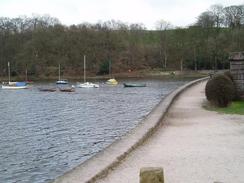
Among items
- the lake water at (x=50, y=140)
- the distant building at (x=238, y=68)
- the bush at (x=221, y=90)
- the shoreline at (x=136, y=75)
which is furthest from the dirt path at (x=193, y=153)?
the shoreline at (x=136, y=75)

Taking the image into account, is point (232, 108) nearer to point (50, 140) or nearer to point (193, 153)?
point (50, 140)

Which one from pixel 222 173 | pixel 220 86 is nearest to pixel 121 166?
pixel 222 173

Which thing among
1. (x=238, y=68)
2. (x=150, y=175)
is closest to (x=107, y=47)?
(x=238, y=68)

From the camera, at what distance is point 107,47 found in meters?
134

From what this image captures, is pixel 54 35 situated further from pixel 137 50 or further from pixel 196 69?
pixel 196 69

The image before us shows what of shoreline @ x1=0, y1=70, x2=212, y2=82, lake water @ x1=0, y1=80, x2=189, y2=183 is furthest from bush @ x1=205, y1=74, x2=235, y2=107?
shoreline @ x1=0, y1=70, x2=212, y2=82

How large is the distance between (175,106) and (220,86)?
3.25 m

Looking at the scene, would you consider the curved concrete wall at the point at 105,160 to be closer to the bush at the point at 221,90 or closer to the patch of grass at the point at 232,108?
the patch of grass at the point at 232,108

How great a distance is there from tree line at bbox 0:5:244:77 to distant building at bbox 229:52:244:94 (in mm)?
95071

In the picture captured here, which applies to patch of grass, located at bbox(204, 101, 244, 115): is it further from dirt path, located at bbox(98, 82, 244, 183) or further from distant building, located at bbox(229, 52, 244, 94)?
dirt path, located at bbox(98, 82, 244, 183)

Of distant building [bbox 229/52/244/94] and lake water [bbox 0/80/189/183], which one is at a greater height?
distant building [bbox 229/52/244/94]

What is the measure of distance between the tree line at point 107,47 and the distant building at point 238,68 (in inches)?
3743

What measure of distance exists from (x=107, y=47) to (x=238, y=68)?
107m

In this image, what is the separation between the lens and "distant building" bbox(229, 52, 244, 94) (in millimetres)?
27203
